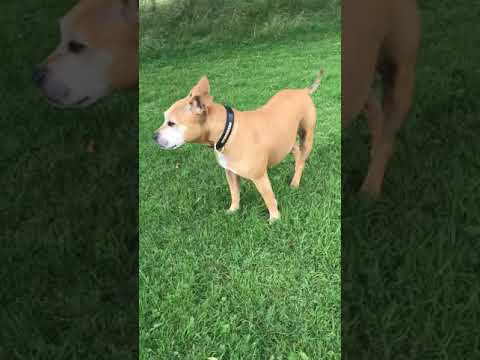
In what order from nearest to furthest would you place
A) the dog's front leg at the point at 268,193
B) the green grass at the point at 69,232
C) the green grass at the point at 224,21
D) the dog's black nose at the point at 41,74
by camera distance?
the green grass at the point at 224,21 → the dog's front leg at the point at 268,193 → the dog's black nose at the point at 41,74 → the green grass at the point at 69,232

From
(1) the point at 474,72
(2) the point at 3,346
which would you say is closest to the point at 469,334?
(2) the point at 3,346

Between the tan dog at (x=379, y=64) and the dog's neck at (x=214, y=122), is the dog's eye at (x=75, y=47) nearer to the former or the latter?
the dog's neck at (x=214, y=122)

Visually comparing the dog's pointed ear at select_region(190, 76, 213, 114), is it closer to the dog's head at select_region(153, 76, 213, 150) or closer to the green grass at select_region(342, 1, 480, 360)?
the dog's head at select_region(153, 76, 213, 150)

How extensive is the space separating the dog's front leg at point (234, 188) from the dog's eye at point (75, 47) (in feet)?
1.65

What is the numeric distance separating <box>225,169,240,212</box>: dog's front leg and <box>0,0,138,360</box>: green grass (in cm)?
31

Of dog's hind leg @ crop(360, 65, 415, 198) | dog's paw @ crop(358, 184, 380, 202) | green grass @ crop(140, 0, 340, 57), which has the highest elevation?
green grass @ crop(140, 0, 340, 57)

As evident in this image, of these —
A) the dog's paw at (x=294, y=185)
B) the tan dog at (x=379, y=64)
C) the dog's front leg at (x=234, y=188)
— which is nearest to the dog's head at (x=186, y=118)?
the dog's front leg at (x=234, y=188)

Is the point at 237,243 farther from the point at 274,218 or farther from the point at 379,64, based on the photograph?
the point at 379,64

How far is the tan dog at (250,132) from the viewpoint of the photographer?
1.18 metres

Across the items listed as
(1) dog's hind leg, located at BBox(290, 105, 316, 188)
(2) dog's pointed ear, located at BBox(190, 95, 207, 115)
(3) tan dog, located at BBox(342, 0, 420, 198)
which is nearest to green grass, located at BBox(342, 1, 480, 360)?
(3) tan dog, located at BBox(342, 0, 420, 198)

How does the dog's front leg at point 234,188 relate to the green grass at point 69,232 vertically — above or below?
above

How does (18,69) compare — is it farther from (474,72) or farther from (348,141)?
(474,72)

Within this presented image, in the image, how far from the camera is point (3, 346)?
5.71ft

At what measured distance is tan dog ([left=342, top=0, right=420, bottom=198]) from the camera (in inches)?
58.6
